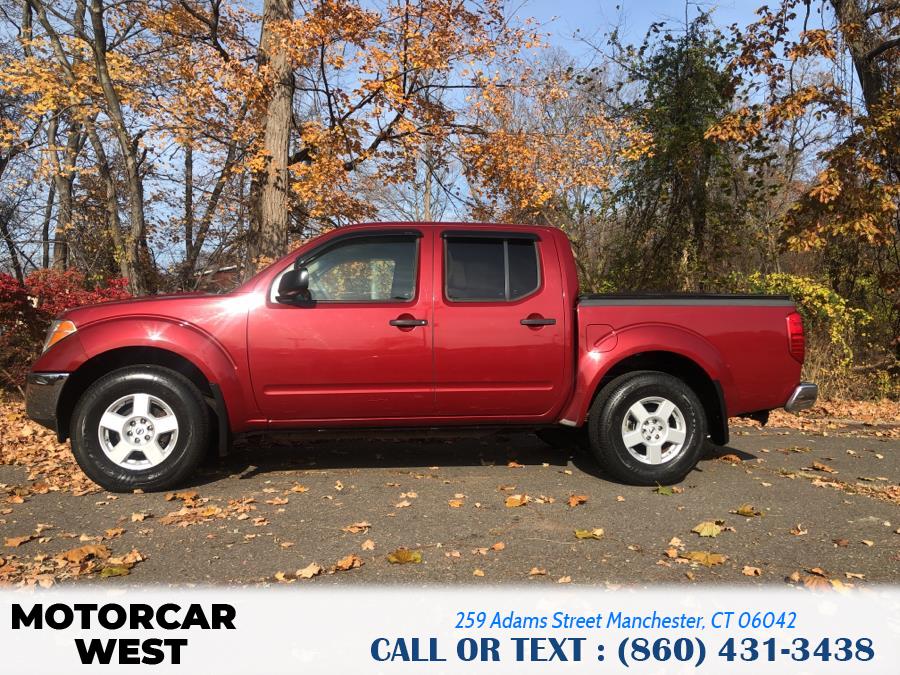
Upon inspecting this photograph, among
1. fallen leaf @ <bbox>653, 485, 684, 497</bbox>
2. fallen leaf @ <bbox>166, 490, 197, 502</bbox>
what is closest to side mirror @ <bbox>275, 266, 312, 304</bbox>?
fallen leaf @ <bbox>166, 490, 197, 502</bbox>

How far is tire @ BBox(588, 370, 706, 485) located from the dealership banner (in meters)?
1.78

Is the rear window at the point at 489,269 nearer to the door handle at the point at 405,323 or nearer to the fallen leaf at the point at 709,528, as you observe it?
the door handle at the point at 405,323

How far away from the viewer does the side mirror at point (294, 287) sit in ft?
15.5

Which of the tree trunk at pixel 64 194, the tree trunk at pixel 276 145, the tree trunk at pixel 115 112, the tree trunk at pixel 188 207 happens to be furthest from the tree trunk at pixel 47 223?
the tree trunk at pixel 276 145

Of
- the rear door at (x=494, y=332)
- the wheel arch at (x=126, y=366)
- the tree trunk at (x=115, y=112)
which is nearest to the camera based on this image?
the wheel arch at (x=126, y=366)

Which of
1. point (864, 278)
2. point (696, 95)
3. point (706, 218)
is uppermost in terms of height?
point (696, 95)

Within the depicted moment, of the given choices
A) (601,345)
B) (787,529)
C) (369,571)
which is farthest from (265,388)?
(787,529)

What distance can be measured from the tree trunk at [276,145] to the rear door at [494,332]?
263 inches

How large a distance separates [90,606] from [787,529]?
3.90 m

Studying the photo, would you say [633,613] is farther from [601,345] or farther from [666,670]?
[601,345]

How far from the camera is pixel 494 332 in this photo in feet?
16.3

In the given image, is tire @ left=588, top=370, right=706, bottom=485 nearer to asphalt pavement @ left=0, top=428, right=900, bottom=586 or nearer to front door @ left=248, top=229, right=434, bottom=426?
asphalt pavement @ left=0, top=428, right=900, bottom=586

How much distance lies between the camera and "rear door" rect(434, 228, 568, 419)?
493 centimetres

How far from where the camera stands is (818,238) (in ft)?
31.8
